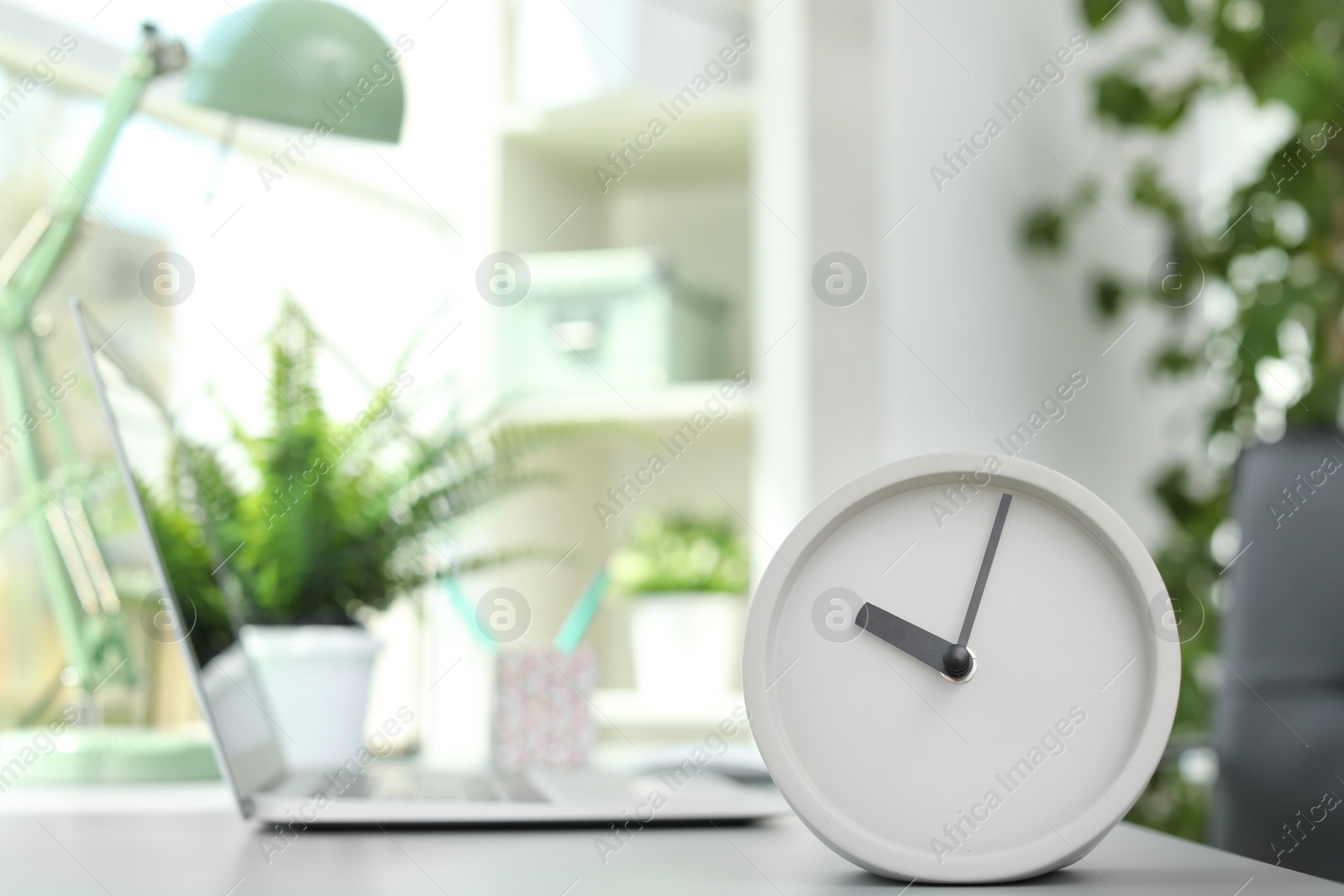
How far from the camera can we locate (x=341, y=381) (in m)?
1.81

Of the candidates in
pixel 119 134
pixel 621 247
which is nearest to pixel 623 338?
pixel 621 247

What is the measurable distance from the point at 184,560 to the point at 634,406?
75 cm

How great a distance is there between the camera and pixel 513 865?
0.55 metres

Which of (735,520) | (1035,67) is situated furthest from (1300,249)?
(735,520)

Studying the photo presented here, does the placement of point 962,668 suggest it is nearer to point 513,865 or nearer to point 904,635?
point 904,635

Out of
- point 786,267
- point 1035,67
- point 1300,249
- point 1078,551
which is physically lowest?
point 1078,551

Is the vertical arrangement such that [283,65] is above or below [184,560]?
above

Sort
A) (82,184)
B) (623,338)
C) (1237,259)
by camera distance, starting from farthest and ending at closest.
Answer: (1237,259) → (623,338) → (82,184)

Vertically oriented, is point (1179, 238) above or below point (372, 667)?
above

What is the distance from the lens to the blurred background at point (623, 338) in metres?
1.13

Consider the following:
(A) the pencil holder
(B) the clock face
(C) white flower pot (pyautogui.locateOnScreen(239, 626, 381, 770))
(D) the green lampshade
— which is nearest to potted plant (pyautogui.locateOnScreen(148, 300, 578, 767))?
(C) white flower pot (pyautogui.locateOnScreen(239, 626, 381, 770))

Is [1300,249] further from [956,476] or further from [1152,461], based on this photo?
[956,476]

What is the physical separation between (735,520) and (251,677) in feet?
3.29

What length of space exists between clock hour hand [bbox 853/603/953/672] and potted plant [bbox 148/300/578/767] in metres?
0.66
